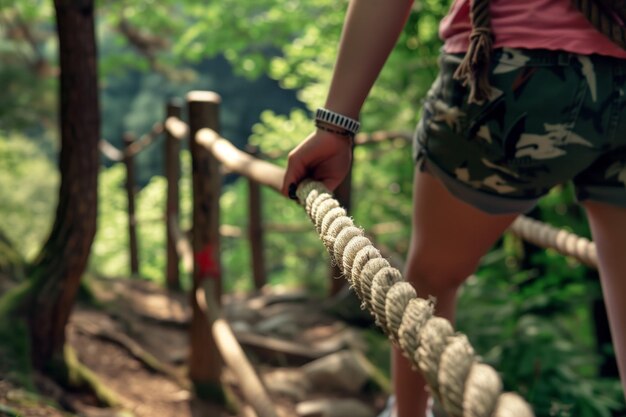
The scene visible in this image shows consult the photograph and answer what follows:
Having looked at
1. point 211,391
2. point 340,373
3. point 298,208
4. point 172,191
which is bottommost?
point 298,208

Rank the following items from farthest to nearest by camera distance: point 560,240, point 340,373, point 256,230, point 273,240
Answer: point 273,240 → point 256,230 → point 340,373 → point 560,240

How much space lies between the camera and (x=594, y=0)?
4.61ft

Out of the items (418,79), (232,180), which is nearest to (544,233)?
(418,79)

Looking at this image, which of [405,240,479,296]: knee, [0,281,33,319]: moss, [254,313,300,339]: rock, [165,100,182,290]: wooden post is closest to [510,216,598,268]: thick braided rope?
[405,240,479,296]: knee

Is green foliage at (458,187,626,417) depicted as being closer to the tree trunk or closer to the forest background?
the forest background

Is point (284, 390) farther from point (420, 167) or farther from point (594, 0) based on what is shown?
Result: point (594, 0)

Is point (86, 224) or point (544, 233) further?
point (86, 224)

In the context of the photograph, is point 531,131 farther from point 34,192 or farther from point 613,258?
point 34,192

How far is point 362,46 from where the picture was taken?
1540 mm

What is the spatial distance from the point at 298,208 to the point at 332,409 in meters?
11.6

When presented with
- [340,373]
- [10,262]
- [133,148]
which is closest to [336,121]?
[340,373]

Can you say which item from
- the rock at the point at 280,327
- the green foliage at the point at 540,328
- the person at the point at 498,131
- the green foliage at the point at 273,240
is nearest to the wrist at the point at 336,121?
the person at the point at 498,131

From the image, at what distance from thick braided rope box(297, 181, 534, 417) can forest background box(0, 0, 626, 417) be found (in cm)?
177

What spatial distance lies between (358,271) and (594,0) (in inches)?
26.5
